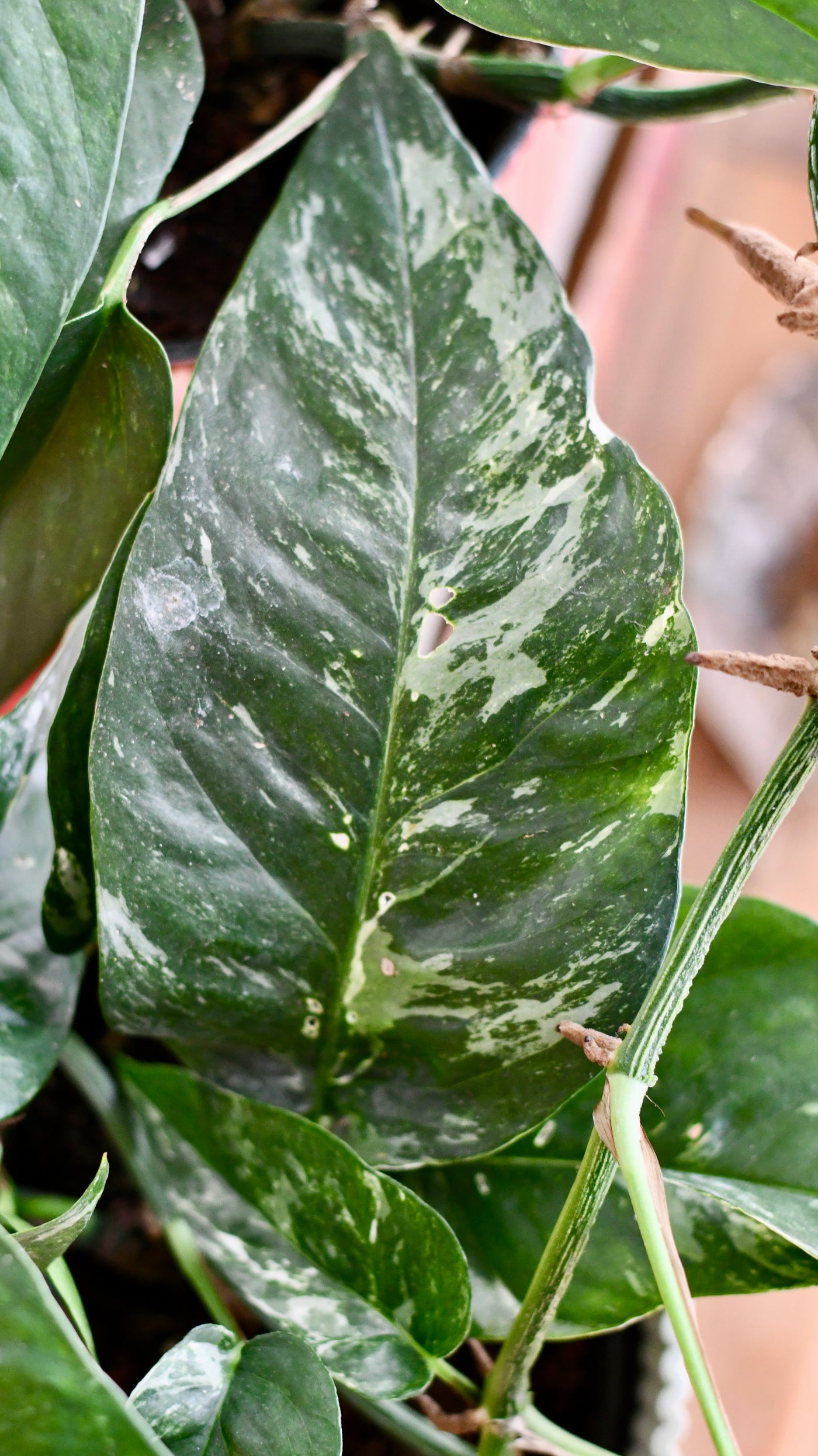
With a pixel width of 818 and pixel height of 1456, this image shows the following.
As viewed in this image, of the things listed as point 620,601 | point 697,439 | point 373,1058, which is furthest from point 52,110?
point 697,439

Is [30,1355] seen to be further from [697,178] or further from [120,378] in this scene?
[697,178]

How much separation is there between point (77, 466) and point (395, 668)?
122 mm

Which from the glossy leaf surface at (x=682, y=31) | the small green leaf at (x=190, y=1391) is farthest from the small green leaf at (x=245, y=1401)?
the glossy leaf surface at (x=682, y=31)

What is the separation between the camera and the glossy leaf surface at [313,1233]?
1.00ft

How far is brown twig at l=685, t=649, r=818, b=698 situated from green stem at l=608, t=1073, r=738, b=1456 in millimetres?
99

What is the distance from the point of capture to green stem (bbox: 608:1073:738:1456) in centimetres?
23

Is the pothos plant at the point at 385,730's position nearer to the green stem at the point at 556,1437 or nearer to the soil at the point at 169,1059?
the green stem at the point at 556,1437

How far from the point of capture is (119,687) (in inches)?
11.0

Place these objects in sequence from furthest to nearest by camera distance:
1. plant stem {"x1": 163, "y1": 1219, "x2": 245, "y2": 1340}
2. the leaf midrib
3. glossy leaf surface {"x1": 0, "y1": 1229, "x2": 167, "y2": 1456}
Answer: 1. plant stem {"x1": 163, "y1": 1219, "x2": 245, "y2": 1340}
2. the leaf midrib
3. glossy leaf surface {"x1": 0, "y1": 1229, "x2": 167, "y2": 1456}

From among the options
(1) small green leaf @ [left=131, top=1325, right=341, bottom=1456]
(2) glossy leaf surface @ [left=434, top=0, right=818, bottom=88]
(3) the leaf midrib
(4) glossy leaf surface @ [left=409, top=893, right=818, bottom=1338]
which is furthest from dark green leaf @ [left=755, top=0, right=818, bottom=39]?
(1) small green leaf @ [left=131, top=1325, right=341, bottom=1456]

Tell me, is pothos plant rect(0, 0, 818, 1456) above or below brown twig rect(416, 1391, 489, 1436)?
above

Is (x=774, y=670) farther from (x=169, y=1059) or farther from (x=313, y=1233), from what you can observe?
(x=169, y=1059)

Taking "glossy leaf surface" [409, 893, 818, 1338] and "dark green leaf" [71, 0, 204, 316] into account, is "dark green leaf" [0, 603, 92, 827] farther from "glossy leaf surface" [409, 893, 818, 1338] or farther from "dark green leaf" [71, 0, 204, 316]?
"glossy leaf surface" [409, 893, 818, 1338]

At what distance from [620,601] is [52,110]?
0.18m
